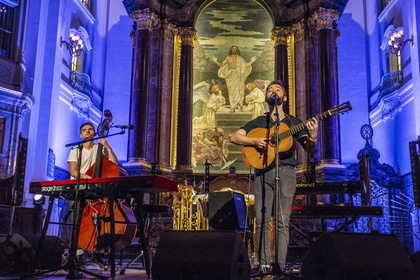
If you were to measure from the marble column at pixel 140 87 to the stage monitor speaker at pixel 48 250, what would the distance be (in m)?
7.19

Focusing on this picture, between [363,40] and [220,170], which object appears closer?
[220,170]

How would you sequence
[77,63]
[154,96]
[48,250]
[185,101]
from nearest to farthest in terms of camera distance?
[48,250]
[154,96]
[185,101]
[77,63]

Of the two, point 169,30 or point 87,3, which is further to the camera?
point 87,3

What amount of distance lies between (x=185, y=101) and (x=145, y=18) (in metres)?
2.60

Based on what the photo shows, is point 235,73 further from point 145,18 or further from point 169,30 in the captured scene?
point 145,18

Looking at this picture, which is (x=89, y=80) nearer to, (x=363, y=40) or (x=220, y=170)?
(x=220, y=170)

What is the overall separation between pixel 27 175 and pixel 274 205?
9.65 m

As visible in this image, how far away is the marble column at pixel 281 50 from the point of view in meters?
12.8

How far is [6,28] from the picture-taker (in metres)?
11.7

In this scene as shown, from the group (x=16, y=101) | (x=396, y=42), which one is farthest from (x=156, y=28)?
(x=396, y=42)

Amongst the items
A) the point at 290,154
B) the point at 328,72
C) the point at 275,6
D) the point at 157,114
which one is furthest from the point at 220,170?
the point at 290,154

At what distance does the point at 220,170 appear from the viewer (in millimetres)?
12578

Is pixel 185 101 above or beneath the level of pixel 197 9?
beneath

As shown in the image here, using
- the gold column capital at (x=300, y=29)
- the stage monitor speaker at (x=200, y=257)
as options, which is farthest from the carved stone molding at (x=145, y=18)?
the stage monitor speaker at (x=200, y=257)
